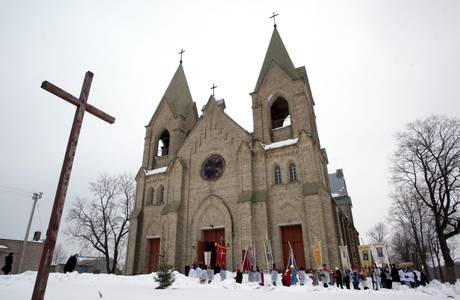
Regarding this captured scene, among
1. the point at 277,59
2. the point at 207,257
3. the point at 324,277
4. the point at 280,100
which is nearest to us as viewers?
the point at 324,277

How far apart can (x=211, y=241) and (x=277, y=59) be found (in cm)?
1695

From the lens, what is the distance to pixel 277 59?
2656cm

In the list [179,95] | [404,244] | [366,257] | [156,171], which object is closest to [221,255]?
[156,171]

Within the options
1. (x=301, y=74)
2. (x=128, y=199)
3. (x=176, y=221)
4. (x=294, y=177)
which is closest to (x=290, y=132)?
(x=294, y=177)

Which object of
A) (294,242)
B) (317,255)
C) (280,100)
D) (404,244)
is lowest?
(317,255)

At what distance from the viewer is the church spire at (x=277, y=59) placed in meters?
25.2

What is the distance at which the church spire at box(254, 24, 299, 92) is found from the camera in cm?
2519

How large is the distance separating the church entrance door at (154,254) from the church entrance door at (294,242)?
34.1 feet

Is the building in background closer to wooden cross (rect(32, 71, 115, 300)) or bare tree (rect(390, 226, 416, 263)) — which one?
wooden cross (rect(32, 71, 115, 300))

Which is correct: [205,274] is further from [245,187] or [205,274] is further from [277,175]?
[277,175]

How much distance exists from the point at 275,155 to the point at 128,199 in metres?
21.7

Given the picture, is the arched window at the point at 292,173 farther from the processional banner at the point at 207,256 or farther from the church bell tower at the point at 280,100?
the processional banner at the point at 207,256

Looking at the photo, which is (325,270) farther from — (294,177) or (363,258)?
(363,258)

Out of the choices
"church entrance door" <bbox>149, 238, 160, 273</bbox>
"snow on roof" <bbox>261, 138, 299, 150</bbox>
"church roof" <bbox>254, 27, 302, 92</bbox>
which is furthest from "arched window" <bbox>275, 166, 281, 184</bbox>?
"church entrance door" <bbox>149, 238, 160, 273</bbox>
